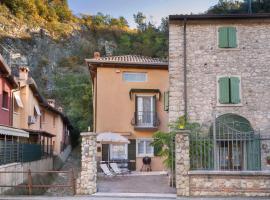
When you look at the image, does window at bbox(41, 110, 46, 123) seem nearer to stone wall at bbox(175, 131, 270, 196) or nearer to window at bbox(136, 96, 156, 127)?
window at bbox(136, 96, 156, 127)

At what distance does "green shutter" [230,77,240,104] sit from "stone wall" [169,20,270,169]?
0.26 m

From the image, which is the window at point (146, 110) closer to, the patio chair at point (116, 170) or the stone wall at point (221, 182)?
the patio chair at point (116, 170)

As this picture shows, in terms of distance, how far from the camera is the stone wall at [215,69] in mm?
17844

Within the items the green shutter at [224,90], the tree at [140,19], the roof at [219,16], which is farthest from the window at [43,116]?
the tree at [140,19]

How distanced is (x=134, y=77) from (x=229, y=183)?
547 inches

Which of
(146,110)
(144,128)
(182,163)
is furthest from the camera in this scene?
(146,110)

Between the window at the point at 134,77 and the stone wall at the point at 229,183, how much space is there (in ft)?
44.0

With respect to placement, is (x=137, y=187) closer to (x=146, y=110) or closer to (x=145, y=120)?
(x=145, y=120)

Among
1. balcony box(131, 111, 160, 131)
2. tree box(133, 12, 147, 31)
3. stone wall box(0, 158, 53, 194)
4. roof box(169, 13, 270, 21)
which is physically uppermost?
tree box(133, 12, 147, 31)

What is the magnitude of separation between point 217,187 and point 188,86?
6519 millimetres

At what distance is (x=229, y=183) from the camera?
1277 cm

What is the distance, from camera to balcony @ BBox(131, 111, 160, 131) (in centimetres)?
2491

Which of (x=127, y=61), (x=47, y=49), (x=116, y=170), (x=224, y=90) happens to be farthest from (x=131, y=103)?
(x=47, y=49)

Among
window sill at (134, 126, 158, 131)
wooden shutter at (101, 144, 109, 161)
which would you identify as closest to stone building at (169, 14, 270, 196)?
window sill at (134, 126, 158, 131)
